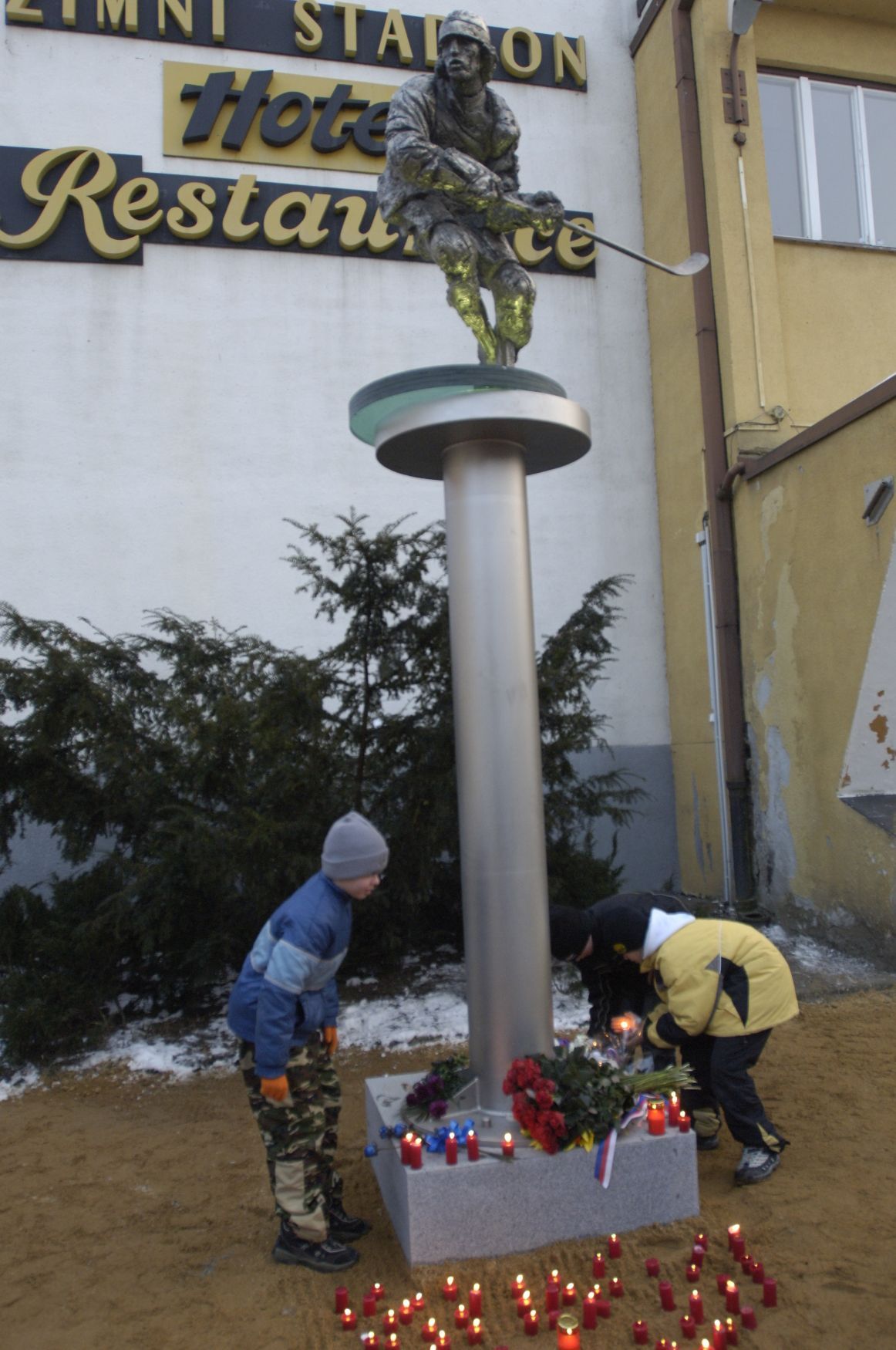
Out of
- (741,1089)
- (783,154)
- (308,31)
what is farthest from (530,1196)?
(308,31)

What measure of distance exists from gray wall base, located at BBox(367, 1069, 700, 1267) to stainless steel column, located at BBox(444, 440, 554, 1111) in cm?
34

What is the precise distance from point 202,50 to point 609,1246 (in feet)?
33.1

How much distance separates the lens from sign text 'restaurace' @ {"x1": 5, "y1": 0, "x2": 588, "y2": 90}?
30.3 feet

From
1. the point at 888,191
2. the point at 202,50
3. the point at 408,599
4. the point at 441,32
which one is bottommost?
the point at 408,599

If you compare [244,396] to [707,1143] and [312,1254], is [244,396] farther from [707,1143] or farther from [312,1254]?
[312,1254]

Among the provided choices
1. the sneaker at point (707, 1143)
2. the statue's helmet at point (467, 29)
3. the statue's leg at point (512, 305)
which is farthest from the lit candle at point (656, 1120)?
the statue's helmet at point (467, 29)

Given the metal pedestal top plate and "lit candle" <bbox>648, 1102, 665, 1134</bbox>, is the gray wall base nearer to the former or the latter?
"lit candle" <bbox>648, 1102, 665, 1134</bbox>

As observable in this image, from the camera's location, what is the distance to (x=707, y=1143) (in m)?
4.18

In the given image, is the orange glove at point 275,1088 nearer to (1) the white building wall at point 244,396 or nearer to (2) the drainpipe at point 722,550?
(1) the white building wall at point 244,396

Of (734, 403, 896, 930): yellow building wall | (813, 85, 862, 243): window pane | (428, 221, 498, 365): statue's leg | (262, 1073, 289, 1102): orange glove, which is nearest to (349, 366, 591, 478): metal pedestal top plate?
(428, 221, 498, 365): statue's leg

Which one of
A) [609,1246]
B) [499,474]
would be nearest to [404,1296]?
[609,1246]

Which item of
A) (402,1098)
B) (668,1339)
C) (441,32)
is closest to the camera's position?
(668,1339)

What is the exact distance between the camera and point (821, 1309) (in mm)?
3078

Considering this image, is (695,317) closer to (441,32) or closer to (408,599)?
(408,599)
